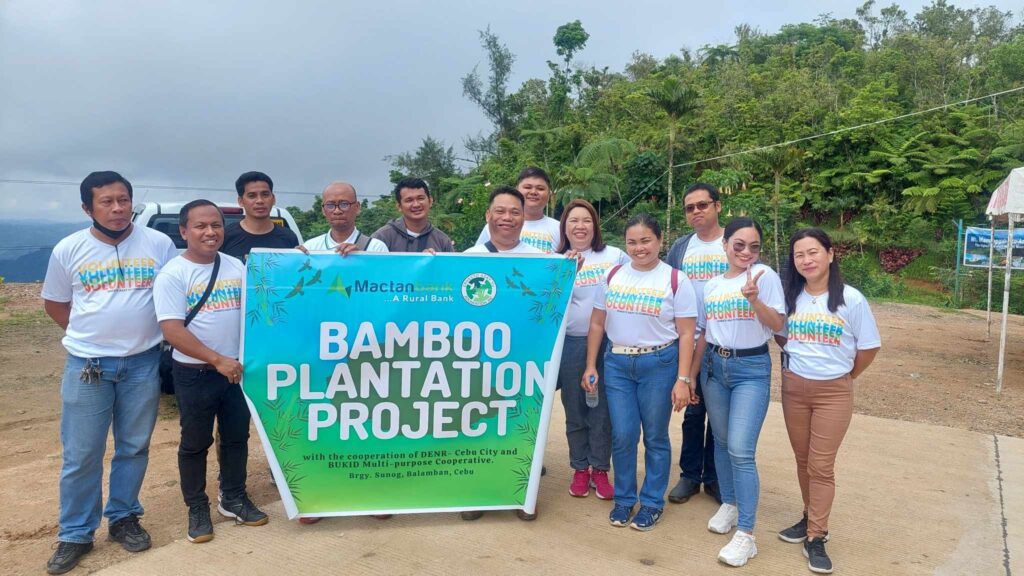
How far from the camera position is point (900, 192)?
24531mm

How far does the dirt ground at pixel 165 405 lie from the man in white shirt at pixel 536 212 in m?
2.12

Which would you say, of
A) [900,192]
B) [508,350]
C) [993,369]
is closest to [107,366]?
[508,350]

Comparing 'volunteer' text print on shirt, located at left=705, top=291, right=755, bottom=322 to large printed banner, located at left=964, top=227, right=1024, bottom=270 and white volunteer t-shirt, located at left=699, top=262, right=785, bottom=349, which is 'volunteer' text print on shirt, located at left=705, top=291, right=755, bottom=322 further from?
large printed banner, located at left=964, top=227, right=1024, bottom=270

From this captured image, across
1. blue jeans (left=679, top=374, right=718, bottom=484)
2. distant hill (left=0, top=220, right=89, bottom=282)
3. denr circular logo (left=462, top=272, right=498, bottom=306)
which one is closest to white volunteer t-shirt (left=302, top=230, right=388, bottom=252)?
denr circular logo (left=462, top=272, right=498, bottom=306)

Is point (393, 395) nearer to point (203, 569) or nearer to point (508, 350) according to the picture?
point (508, 350)

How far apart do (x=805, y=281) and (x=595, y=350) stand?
107cm

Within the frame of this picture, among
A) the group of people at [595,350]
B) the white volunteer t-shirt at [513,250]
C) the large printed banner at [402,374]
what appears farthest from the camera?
the white volunteer t-shirt at [513,250]

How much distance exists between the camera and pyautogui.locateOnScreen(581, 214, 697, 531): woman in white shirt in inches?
137

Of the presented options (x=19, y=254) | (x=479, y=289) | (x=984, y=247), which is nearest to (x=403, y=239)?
(x=479, y=289)

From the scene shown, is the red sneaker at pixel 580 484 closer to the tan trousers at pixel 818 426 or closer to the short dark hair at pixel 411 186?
the tan trousers at pixel 818 426

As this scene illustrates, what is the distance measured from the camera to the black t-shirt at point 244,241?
12.6 feet

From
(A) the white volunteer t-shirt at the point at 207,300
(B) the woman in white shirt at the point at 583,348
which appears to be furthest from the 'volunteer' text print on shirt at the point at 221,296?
(B) the woman in white shirt at the point at 583,348

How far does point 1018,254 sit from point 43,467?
13.0m

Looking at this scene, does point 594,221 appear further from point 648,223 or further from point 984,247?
point 984,247
